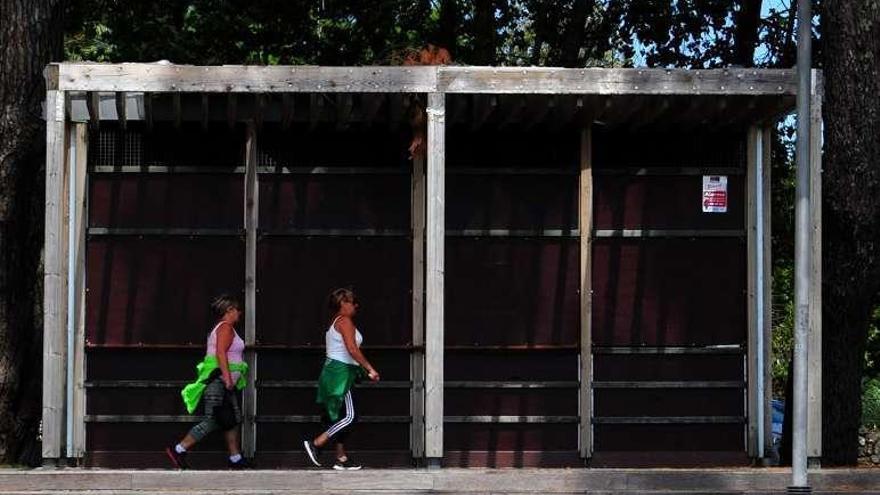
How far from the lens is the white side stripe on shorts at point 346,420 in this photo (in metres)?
13.2

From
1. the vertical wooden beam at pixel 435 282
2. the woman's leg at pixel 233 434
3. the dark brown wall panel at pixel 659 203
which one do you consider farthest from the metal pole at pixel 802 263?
the woman's leg at pixel 233 434

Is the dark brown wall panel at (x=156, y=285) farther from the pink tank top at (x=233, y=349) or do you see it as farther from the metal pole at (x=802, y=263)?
the metal pole at (x=802, y=263)

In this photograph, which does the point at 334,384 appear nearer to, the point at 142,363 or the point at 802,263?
the point at 142,363

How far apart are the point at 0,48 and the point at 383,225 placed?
4.08 meters

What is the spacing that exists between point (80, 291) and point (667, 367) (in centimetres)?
532

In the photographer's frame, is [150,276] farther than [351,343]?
Yes

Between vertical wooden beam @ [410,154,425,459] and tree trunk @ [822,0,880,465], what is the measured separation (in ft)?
12.1

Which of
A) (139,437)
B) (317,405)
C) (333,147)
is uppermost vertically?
(333,147)

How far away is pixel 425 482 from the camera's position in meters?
12.6

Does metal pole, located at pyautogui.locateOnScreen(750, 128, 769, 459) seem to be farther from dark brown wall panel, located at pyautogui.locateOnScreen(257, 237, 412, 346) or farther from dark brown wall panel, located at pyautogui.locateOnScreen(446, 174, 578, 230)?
dark brown wall panel, located at pyautogui.locateOnScreen(257, 237, 412, 346)

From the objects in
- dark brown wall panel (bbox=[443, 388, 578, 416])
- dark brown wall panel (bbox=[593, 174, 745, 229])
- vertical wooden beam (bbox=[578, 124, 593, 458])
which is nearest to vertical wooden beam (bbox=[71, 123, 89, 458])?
dark brown wall panel (bbox=[443, 388, 578, 416])

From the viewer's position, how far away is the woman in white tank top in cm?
1322

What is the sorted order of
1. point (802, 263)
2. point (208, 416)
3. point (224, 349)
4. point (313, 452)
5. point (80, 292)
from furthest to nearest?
point (80, 292), point (313, 452), point (208, 416), point (224, 349), point (802, 263)

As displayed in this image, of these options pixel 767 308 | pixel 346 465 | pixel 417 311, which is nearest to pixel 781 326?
pixel 767 308
